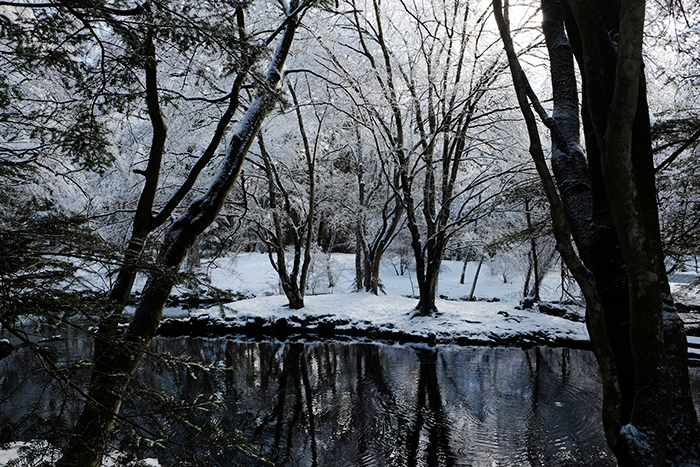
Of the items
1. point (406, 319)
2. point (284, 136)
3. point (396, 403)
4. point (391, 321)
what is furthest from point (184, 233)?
point (284, 136)

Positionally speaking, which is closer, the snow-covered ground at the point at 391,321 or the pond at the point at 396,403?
the pond at the point at 396,403

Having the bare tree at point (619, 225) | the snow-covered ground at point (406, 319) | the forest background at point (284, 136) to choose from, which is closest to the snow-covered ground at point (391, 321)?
the snow-covered ground at point (406, 319)

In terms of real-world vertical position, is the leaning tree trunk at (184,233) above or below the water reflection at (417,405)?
above

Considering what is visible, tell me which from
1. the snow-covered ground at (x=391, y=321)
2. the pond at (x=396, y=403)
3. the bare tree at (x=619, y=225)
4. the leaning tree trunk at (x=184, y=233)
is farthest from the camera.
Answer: the snow-covered ground at (x=391, y=321)

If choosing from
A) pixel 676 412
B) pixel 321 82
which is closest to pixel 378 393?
pixel 676 412

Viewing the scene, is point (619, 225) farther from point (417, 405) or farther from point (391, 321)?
point (391, 321)

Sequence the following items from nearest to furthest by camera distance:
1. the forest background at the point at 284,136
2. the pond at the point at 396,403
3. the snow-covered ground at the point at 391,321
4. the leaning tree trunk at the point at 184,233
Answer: the leaning tree trunk at the point at 184,233
the forest background at the point at 284,136
the pond at the point at 396,403
the snow-covered ground at the point at 391,321

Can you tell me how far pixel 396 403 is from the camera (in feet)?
21.8

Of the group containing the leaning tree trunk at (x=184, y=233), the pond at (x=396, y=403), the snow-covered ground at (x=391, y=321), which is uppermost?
the leaning tree trunk at (x=184, y=233)

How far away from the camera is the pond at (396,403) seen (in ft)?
16.1

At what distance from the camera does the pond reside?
16.1 feet

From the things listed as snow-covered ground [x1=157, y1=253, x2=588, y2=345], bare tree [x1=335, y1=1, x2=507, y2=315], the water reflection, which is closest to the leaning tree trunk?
the water reflection

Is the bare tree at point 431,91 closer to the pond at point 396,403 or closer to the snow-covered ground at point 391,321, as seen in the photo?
the snow-covered ground at point 391,321

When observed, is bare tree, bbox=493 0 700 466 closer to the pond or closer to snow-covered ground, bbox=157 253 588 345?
the pond
